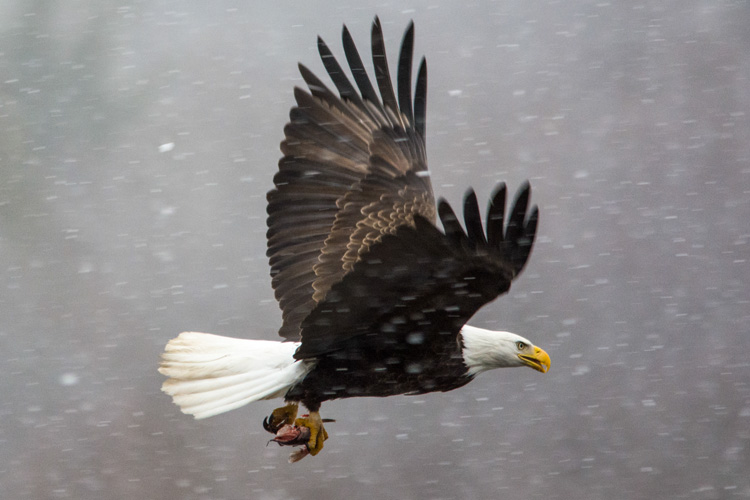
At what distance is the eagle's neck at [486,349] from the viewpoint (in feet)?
10.6

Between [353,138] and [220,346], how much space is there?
0.95 m

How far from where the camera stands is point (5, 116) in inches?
357

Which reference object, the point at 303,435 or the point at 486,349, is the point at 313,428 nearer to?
the point at 303,435

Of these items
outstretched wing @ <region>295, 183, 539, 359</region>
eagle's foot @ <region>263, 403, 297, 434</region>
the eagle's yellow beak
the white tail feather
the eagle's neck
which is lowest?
eagle's foot @ <region>263, 403, 297, 434</region>

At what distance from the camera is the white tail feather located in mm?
3162

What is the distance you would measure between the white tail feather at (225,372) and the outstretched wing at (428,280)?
267mm

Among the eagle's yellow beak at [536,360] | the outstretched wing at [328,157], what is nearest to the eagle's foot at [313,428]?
the outstretched wing at [328,157]

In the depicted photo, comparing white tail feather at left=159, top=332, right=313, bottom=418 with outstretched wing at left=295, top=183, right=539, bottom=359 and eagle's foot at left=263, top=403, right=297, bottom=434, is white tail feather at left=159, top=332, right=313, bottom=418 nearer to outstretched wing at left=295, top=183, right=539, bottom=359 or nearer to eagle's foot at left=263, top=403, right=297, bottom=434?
eagle's foot at left=263, top=403, right=297, bottom=434

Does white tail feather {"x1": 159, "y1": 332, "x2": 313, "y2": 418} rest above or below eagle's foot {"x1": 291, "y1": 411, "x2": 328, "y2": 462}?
above

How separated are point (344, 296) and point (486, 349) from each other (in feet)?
2.37

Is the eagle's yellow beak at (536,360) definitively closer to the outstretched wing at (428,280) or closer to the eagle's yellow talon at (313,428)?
the outstretched wing at (428,280)

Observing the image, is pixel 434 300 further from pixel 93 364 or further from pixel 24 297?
pixel 24 297

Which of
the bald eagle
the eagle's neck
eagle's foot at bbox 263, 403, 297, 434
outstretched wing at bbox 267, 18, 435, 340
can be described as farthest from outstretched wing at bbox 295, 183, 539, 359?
eagle's foot at bbox 263, 403, 297, 434

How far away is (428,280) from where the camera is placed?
2.66 meters
